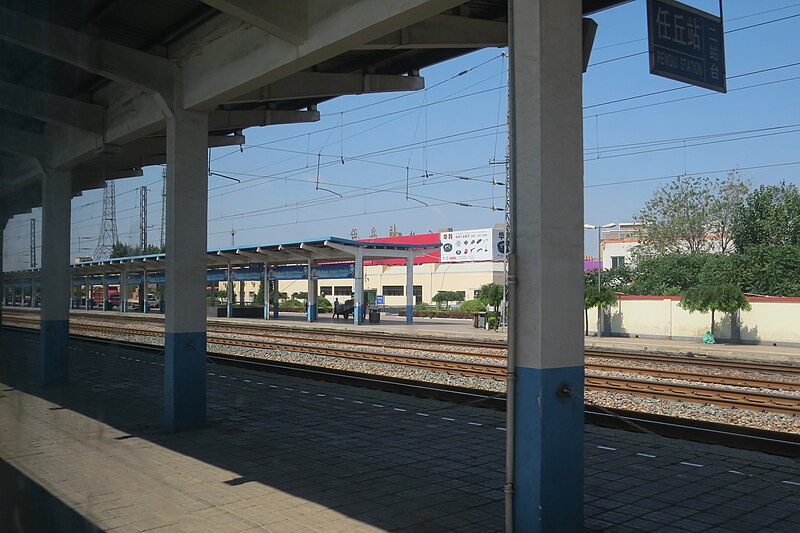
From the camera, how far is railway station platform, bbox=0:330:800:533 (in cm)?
557

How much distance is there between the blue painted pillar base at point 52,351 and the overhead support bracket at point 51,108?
4203 mm

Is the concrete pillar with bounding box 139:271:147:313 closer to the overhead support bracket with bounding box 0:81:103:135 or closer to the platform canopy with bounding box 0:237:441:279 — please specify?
the platform canopy with bounding box 0:237:441:279

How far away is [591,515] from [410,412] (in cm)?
514

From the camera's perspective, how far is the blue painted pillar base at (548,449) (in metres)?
4.86

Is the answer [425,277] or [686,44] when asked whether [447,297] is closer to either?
[425,277]

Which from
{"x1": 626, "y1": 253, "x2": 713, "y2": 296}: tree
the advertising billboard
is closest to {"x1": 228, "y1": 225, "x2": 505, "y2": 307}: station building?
the advertising billboard

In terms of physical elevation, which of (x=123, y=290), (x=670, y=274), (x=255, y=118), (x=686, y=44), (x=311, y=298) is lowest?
(x=311, y=298)

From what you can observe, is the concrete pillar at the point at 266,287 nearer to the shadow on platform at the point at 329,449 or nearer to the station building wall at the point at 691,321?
the station building wall at the point at 691,321

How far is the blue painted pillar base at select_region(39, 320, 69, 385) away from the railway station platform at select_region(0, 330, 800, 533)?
174 centimetres

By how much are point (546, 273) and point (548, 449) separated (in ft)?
4.29

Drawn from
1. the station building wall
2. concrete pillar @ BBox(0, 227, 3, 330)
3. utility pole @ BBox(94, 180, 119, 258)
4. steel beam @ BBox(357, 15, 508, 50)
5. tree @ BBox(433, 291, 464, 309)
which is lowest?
the station building wall

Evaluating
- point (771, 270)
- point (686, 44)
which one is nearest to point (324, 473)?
point (686, 44)

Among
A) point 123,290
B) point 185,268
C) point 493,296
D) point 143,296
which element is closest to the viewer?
point 185,268

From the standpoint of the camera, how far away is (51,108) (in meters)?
9.00
